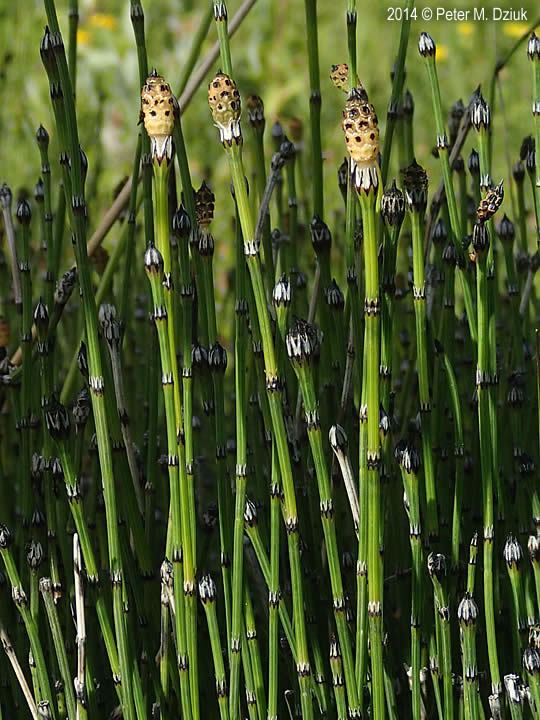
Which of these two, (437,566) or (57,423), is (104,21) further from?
(437,566)

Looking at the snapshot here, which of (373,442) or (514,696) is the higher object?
(373,442)

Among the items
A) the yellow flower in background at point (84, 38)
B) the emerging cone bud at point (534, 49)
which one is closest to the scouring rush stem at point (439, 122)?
the emerging cone bud at point (534, 49)

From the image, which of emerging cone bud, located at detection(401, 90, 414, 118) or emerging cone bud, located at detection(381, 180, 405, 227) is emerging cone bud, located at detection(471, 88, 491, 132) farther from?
emerging cone bud, located at detection(401, 90, 414, 118)

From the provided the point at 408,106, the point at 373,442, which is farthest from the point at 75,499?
the point at 408,106

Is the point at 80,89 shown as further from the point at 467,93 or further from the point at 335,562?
the point at 335,562

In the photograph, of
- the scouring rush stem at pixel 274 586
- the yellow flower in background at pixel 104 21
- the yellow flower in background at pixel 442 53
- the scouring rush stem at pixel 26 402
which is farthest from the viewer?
the yellow flower in background at pixel 104 21

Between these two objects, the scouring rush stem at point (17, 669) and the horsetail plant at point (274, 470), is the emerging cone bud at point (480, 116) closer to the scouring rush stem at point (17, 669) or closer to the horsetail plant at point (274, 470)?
the horsetail plant at point (274, 470)
